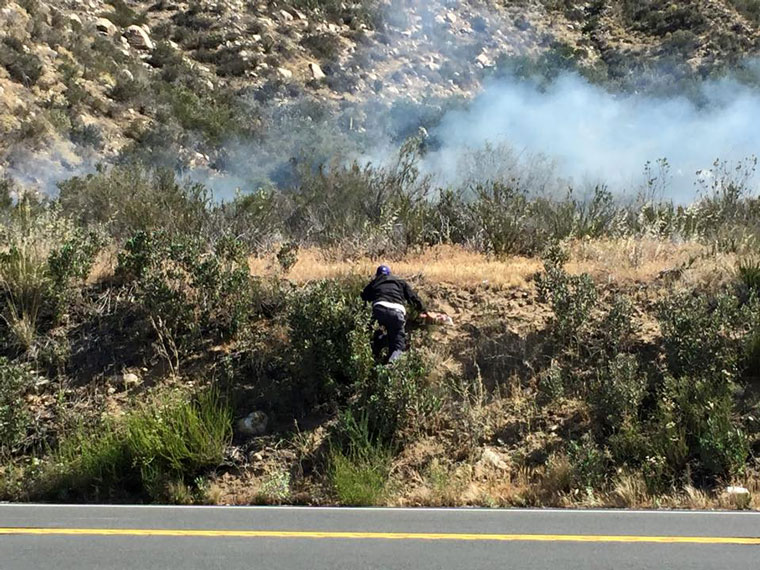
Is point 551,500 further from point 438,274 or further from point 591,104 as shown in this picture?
point 591,104

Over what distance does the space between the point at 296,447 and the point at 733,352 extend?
4611 mm

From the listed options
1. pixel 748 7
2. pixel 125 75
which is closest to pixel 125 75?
pixel 125 75

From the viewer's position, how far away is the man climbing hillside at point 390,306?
8570 mm

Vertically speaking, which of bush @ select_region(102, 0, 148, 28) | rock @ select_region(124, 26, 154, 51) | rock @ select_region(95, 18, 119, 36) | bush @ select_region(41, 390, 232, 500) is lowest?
bush @ select_region(41, 390, 232, 500)

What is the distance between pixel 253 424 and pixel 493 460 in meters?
2.54

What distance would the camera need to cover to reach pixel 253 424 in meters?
8.05

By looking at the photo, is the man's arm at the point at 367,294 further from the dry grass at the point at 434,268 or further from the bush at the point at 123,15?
the bush at the point at 123,15

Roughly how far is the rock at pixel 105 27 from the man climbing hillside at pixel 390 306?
23.7 metres

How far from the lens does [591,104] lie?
3125cm

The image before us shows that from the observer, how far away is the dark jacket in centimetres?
880

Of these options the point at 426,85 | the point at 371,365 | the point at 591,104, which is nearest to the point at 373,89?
the point at 426,85

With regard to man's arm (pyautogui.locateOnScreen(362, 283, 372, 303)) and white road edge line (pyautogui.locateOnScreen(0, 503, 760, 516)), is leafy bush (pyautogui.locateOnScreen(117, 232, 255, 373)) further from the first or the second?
white road edge line (pyautogui.locateOnScreen(0, 503, 760, 516))

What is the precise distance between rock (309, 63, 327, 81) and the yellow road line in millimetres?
27281

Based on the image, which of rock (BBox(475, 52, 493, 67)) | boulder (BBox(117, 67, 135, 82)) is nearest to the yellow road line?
boulder (BBox(117, 67, 135, 82))
